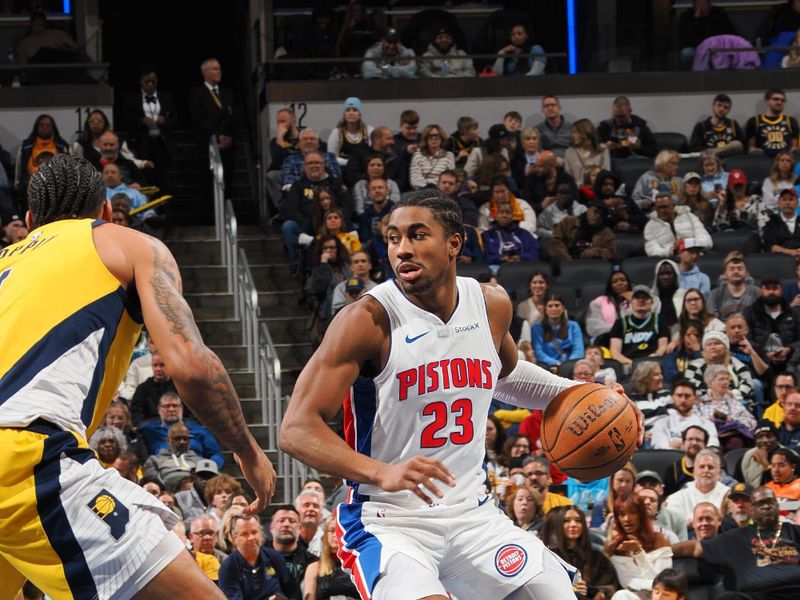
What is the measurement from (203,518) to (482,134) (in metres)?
9.05

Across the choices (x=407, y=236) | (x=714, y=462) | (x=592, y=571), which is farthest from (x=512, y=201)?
(x=407, y=236)

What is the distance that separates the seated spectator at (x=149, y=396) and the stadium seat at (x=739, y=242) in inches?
244

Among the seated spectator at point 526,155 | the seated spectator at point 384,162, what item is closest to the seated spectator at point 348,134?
the seated spectator at point 384,162

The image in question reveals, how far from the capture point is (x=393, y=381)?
500 cm

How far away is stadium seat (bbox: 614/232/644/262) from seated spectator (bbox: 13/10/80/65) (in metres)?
7.24

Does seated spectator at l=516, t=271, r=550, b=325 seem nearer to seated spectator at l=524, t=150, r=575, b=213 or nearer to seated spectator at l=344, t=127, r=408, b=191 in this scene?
seated spectator at l=524, t=150, r=575, b=213

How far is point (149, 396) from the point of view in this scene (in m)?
12.5

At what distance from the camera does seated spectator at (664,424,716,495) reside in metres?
11.3

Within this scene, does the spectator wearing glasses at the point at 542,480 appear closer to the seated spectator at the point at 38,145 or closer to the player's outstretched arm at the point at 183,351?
the player's outstretched arm at the point at 183,351

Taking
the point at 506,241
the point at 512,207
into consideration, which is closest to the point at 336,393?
the point at 506,241

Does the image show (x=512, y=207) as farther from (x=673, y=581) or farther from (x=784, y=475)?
(x=673, y=581)

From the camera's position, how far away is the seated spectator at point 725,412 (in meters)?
12.1

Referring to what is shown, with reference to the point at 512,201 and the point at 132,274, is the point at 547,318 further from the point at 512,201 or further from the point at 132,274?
the point at 132,274

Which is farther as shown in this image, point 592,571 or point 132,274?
point 592,571
